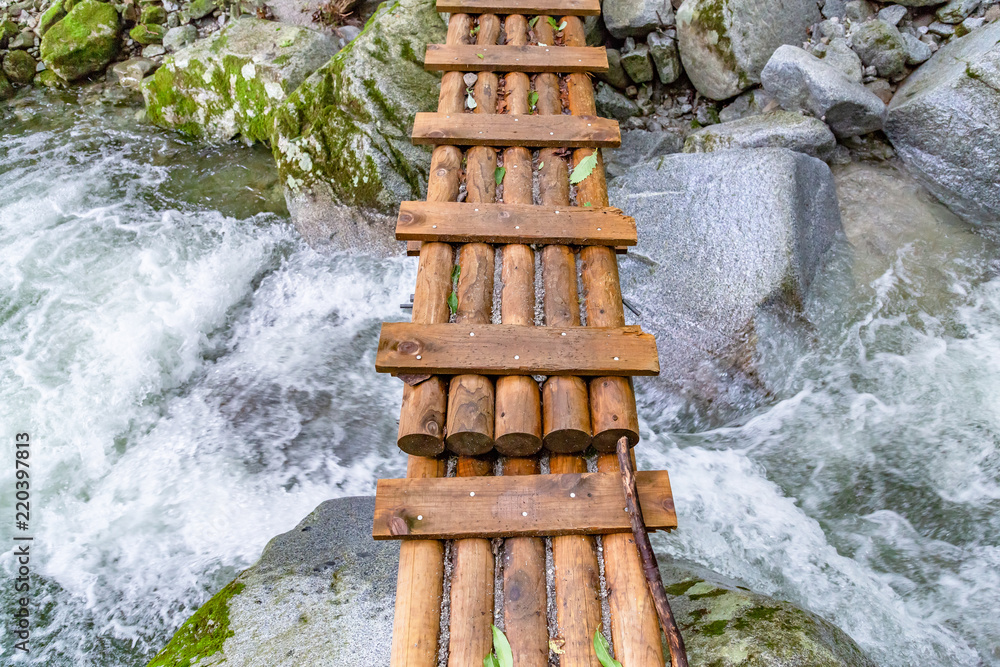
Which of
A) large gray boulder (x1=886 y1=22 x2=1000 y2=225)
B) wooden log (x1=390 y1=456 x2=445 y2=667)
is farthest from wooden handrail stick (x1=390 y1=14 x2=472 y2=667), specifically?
large gray boulder (x1=886 y1=22 x2=1000 y2=225)

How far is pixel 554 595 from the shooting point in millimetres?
2273

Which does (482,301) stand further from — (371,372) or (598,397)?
(371,372)

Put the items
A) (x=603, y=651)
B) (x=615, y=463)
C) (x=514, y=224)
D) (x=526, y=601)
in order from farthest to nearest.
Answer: (x=514, y=224) < (x=615, y=463) < (x=526, y=601) < (x=603, y=651)

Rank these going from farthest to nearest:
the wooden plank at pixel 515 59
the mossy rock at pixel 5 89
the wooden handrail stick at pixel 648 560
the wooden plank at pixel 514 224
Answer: the mossy rock at pixel 5 89, the wooden plank at pixel 515 59, the wooden plank at pixel 514 224, the wooden handrail stick at pixel 648 560

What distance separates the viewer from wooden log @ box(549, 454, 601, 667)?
210 centimetres

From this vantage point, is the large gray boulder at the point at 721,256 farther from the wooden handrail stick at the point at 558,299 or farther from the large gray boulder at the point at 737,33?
the wooden handrail stick at the point at 558,299

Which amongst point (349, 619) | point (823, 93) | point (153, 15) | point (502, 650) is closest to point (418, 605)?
point (502, 650)

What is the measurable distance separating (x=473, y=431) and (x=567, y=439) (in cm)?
38

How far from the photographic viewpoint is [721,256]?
449cm

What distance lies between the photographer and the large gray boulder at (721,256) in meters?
4.35

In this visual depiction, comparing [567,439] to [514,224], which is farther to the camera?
[514,224]

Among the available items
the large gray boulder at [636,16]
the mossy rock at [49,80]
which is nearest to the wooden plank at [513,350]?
the large gray boulder at [636,16]

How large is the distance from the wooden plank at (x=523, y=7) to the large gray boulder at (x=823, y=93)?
162cm

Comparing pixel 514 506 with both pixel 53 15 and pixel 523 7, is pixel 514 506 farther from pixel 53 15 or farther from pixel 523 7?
pixel 53 15
